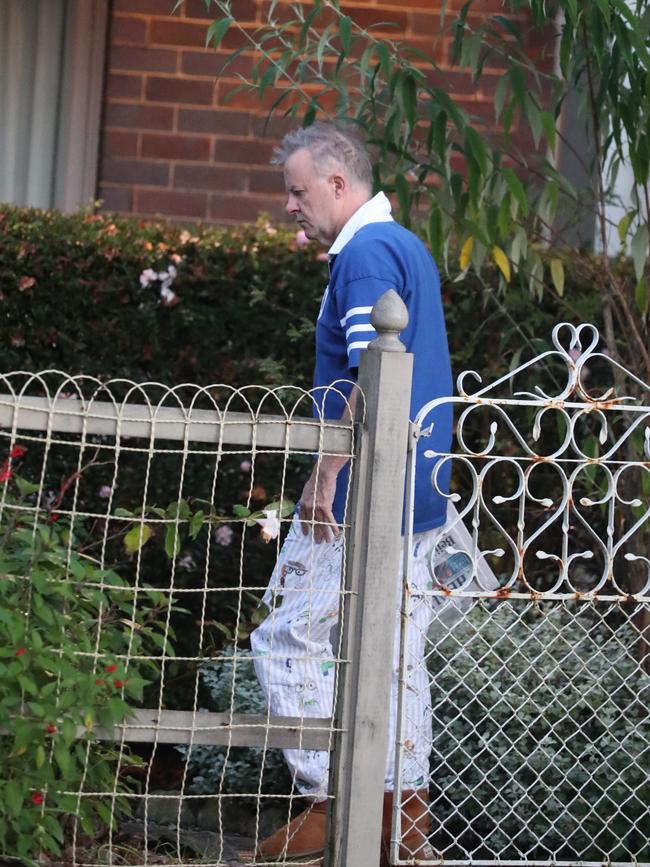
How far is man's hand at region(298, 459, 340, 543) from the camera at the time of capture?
3.26 metres

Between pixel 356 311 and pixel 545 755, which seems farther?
pixel 545 755

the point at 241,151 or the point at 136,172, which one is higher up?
the point at 241,151

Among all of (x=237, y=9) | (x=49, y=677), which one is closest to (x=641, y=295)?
(x=49, y=677)

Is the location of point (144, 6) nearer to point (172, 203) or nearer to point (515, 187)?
point (172, 203)

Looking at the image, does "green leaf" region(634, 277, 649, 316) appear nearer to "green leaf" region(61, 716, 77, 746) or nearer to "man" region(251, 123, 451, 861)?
"man" region(251, 123, 451, 861)

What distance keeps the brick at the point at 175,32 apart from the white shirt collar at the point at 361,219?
10.1 feet

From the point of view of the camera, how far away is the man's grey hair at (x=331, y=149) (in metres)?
3.68

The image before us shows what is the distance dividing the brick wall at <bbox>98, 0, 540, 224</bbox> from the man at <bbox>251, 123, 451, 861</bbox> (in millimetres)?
2866

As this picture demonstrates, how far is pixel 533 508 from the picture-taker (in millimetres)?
5273

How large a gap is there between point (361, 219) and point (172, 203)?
299cm

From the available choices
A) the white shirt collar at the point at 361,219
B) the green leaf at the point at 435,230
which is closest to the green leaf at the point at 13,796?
the white shirt collar at the point at 361,219

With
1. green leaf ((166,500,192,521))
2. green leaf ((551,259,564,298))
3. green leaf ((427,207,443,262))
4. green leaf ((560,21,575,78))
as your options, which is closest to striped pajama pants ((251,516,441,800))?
green leaf ((166,500,192,521))

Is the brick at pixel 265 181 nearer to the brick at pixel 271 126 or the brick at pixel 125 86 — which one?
the brick at pixel 271 126

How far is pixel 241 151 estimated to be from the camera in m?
6.50
